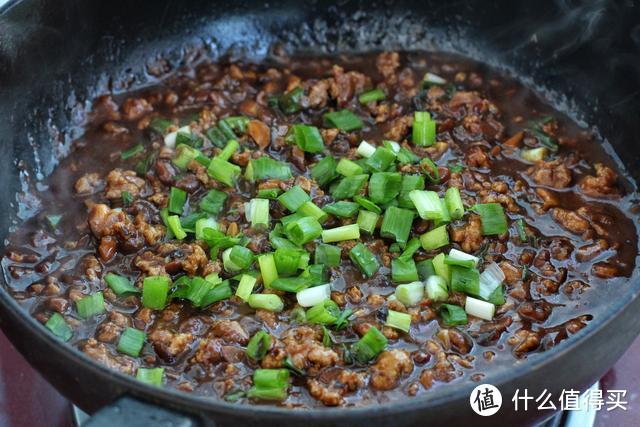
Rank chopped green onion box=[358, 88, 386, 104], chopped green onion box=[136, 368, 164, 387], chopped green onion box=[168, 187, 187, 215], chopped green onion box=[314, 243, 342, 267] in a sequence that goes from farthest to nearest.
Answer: chopped green onion box=[358, 88, 386, 104], chopped green onion box=[168, 187, 187, 215], chopped green onion box=[314, 243, 342, 267], chopped green onion box=[136, 368, 164, 387]

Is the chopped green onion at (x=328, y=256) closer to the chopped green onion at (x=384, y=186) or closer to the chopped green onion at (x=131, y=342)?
the chopped green onion at (x=384, y=186)

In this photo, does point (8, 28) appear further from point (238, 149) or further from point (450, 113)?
point (450, 113)

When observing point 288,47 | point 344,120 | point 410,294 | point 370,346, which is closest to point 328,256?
point 410,294

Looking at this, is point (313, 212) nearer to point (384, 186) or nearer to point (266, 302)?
point (384, 186)

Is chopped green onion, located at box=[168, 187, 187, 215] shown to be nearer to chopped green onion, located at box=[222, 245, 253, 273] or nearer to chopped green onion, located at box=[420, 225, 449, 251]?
chopped green onion, located at box=[222, 245, 253, 273]


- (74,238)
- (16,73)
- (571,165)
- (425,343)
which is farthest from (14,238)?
(571,165)

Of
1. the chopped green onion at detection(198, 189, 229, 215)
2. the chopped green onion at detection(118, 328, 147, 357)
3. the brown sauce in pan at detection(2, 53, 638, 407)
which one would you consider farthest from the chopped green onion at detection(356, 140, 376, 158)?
the chopped green onion at detection(118, 328, 147, 357)

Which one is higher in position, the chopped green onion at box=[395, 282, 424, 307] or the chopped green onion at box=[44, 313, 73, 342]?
the chopped green onion at box=[395, 282, 424, 307]

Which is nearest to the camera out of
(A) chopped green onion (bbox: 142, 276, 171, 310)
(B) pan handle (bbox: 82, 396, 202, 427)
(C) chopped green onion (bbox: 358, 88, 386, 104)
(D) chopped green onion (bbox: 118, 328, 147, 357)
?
(B) pan handle (bbox: 82, 396, 202, 427)
